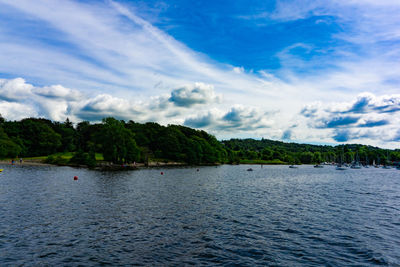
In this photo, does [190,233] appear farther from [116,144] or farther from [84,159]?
[84,159]

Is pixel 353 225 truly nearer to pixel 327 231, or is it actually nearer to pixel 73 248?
pixel 327 231

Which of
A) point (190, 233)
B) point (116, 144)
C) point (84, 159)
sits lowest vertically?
point (190, 233)

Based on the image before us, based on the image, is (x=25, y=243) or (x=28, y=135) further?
(x=28, y=135)

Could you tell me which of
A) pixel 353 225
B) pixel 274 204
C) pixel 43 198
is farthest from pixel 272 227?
pixel 43 198

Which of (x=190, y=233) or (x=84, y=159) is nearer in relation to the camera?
(x=190, y=233)

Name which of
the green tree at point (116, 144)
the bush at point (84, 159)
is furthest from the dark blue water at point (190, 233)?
the green tree at point (116, 144)

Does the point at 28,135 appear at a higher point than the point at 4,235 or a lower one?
higher

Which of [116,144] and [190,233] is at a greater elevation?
[116,144]

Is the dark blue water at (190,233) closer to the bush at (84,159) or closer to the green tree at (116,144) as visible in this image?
the bush at (84,159)

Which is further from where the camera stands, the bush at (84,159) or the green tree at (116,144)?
the green tree at (116,144)

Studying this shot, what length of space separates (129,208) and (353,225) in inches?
1182

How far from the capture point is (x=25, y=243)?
2242cm

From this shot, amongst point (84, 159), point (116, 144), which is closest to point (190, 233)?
point (116, 144)

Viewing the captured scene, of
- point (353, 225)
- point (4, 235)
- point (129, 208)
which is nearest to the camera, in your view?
point (4, 235)
